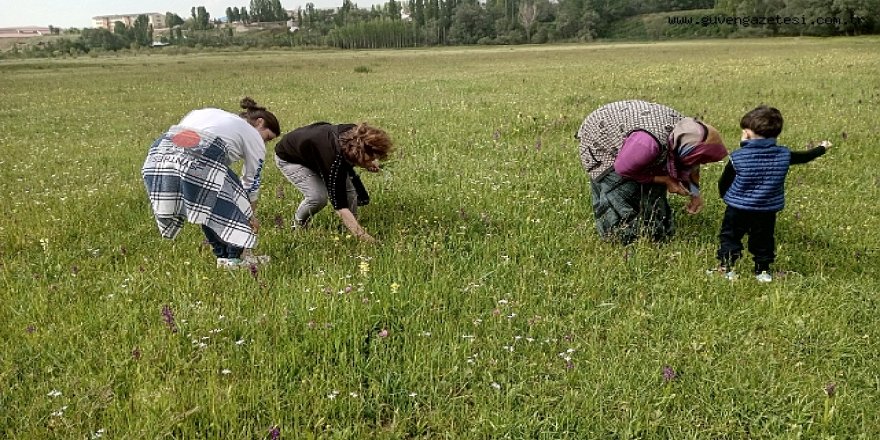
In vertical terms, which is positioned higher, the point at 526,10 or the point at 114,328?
the point at 526,10

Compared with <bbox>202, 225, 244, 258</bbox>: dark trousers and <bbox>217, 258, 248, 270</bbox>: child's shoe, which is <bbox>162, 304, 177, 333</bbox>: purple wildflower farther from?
<bbox>202, 225, 244, 258</bbox>: dark trousers

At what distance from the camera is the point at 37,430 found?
3.23 m

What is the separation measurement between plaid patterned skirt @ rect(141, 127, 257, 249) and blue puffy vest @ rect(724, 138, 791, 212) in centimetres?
445

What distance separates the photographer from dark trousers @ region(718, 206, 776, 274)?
5.36 m

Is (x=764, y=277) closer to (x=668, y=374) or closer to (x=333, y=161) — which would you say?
(x=668, y=374)

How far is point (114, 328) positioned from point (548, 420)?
320cm

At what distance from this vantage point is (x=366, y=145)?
18.0ft

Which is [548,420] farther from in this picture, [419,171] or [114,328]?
[419,171]

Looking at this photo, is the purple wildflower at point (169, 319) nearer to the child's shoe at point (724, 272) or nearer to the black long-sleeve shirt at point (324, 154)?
the black long-sleeve shirt at point (324, 154)

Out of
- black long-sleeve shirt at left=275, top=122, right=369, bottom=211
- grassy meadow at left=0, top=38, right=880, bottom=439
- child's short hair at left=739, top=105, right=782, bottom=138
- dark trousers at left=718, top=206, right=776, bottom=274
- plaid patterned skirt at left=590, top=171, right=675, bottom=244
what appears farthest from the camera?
plaid patterned skirt at left=590, top=171, right=675, bottom=244

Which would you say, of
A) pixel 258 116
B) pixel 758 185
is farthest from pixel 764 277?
pixel 258 116

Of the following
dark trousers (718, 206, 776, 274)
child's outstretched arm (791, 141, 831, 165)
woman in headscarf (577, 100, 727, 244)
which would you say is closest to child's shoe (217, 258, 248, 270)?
woman in headscarf (577, 100, 727, 244)

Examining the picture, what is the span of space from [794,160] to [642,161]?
1.30 m

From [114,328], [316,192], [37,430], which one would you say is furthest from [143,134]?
[37,430]
